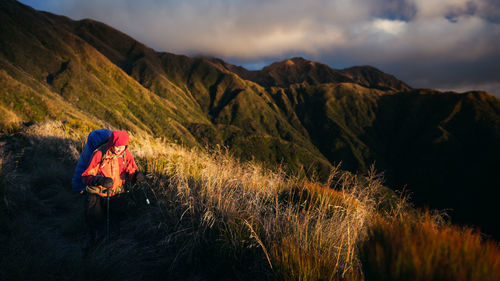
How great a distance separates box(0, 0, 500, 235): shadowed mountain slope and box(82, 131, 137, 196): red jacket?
1074 centimetres

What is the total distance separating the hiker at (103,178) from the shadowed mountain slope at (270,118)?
10.7 metres

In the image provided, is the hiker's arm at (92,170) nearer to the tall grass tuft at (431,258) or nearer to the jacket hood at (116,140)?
the jacket hood at (116,140)

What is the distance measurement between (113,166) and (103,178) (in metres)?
0.47

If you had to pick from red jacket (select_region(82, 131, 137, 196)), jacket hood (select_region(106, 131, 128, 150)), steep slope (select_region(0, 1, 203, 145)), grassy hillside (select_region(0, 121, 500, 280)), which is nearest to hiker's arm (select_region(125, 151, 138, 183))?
red jacket (select_region(82, 131, 137, 196))

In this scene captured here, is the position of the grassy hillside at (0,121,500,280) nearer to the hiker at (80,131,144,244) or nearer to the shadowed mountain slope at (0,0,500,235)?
the hiker at (80,131,144,244)

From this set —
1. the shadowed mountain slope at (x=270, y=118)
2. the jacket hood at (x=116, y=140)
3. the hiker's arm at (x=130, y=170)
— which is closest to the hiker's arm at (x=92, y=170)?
the jacket hood at (x=116, y=140)

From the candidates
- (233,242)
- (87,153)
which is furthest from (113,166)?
(233,242)

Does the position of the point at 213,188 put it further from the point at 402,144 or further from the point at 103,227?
the point at 402,144

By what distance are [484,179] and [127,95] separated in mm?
160804

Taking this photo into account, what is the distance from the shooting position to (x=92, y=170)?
3.37 metres

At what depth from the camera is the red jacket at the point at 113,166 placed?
11.0ft

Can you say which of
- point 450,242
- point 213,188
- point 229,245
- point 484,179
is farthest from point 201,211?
point 484,179

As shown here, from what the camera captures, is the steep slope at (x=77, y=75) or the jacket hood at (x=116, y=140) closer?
the jacket hood at (x=116, y=140)

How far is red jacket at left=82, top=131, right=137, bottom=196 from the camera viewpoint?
3.37 meters
